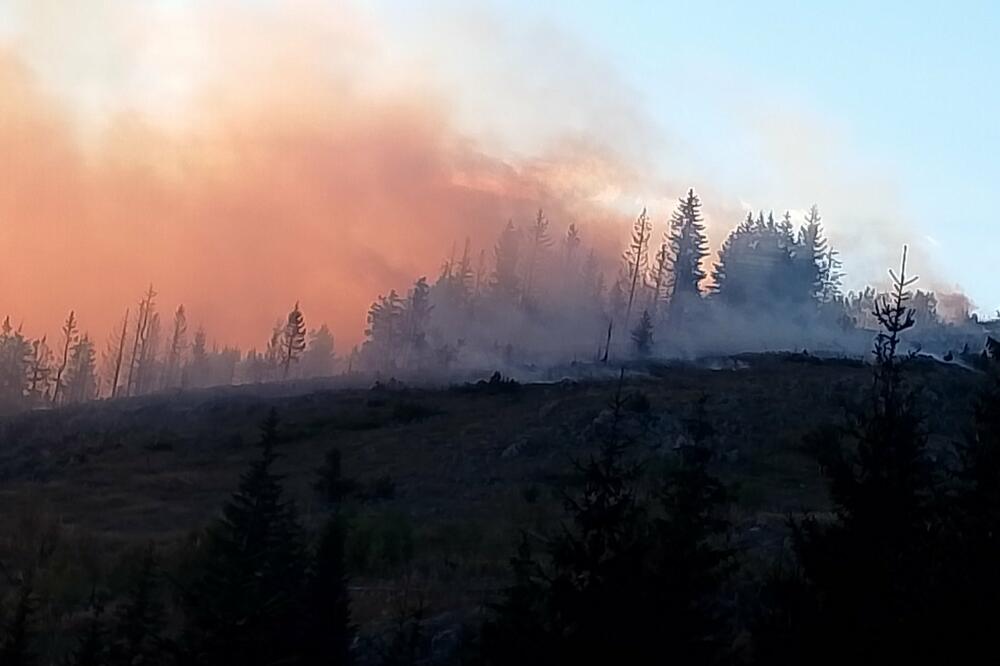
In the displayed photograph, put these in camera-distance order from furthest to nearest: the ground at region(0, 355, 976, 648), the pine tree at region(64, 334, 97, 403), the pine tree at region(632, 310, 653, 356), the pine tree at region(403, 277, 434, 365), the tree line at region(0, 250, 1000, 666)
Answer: the pine tree at region(64, 334, 97, 403), the pine tree at region(403, 277, 434, 365), the pine tree at region(632, 310, 653, 356), the ground at region(0, 355, 976, 648), the tree line at region(0, 250, 1000, 666)

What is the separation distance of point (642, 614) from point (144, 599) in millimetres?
10951

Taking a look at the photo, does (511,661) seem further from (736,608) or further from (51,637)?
(51,637)

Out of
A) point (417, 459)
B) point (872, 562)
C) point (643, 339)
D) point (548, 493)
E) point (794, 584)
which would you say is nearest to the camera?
point (872, 562)

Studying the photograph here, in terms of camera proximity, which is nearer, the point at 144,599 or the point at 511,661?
the point at 511,661

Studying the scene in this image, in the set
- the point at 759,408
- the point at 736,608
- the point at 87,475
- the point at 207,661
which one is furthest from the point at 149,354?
the point at 207,661

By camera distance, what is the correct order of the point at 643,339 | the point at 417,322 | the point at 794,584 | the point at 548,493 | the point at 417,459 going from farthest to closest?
the point at 417,322
the point at 643,339
the point at 417,459
the point at 548,493
the point at 794,584

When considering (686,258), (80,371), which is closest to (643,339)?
(686,258)

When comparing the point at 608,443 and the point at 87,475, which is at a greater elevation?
the point at 608,443

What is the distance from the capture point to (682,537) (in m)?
17.3

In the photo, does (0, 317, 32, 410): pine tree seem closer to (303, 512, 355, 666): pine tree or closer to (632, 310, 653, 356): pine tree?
(632, 310, 653, 356): pine tree

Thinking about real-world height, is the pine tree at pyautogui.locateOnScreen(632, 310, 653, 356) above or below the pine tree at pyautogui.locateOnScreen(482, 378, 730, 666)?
above

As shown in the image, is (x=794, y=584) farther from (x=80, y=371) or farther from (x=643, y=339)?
(x=80, y=371)

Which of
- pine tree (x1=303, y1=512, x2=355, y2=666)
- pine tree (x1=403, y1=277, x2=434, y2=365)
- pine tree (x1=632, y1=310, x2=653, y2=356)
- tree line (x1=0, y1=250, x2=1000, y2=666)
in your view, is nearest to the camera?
tree line (x1=0, y1=250, x2=1000, y2=666)

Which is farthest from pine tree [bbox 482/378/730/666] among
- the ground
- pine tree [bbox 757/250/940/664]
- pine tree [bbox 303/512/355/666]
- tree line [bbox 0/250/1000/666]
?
the ground
